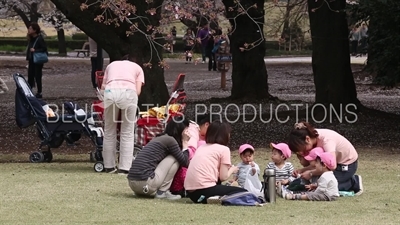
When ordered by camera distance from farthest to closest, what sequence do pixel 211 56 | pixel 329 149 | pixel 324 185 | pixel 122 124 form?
1. pixel 211 56
2. pixel 122 124
3. pixel 329 149
4. pixel 324 185

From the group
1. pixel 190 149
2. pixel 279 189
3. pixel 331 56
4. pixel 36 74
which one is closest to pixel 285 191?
pixel 279 189

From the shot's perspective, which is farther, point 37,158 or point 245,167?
point 37,158

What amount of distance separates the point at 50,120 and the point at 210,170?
14.3 ft

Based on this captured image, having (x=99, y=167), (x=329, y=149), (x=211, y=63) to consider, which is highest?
(x=329, y=149)

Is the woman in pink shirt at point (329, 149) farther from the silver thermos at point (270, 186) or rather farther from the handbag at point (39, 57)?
the handbag at point (39, 57)

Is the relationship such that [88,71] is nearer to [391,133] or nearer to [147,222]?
[391,133]

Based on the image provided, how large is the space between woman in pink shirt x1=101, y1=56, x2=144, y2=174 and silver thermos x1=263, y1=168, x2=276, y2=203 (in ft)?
10.2

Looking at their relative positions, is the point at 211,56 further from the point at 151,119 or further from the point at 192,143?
the point at 192,143

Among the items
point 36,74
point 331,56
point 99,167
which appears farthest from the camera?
point 36,74

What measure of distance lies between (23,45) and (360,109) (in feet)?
147

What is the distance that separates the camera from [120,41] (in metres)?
16.4

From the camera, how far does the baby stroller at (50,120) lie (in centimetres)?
1282

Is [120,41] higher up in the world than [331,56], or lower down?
higher up

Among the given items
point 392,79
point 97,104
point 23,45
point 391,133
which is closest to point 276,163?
point 97,104
